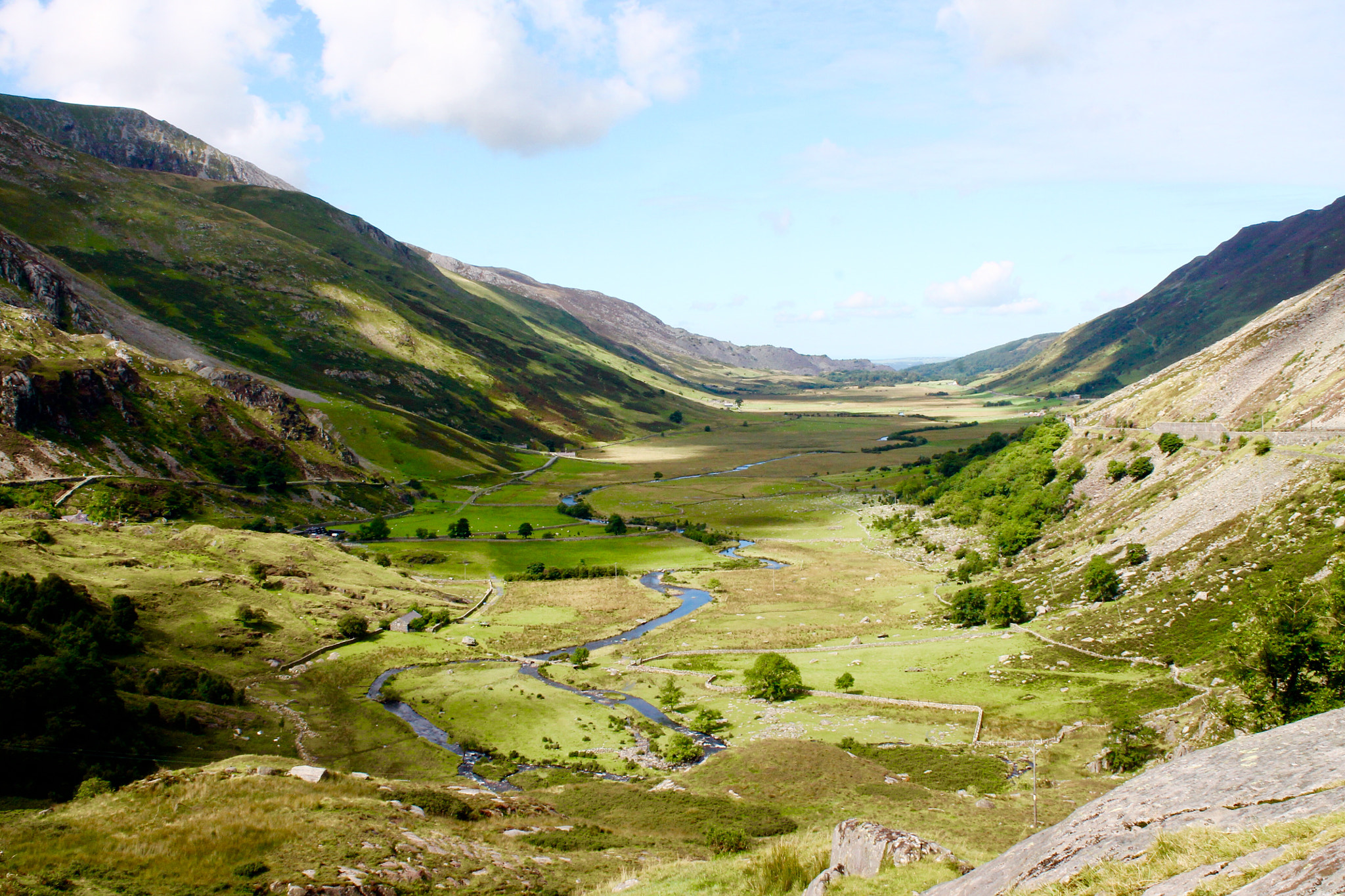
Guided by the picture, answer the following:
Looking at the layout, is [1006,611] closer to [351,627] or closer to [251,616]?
[351,627]

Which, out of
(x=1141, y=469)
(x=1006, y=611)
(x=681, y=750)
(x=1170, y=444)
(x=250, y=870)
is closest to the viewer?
(x=250, y=870)

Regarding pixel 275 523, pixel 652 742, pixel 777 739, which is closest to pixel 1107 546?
pixel 777 739

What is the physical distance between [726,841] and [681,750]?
19555mm

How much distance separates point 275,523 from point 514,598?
53.4 meters

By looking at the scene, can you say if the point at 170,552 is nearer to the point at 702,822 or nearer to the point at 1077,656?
the point at 702,822

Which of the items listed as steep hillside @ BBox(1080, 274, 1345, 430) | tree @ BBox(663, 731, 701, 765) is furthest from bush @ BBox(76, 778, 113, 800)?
steep hillside @ BBox(1080, 274, 1345, 430)

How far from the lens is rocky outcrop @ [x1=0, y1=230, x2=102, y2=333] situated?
167 meters

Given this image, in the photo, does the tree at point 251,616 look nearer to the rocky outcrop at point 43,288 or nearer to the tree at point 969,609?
the tree at point 969,609

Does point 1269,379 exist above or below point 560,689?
above

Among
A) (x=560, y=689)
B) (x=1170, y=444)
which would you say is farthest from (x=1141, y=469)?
(x=560, y=689)

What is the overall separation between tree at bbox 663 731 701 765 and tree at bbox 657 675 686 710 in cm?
766

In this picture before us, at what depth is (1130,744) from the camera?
3862 centimetres

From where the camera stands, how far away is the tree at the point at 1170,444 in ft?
261

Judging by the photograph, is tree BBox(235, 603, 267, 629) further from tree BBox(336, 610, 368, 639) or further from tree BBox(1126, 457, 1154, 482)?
tree BBox(1126, 457, 1154, 482)
